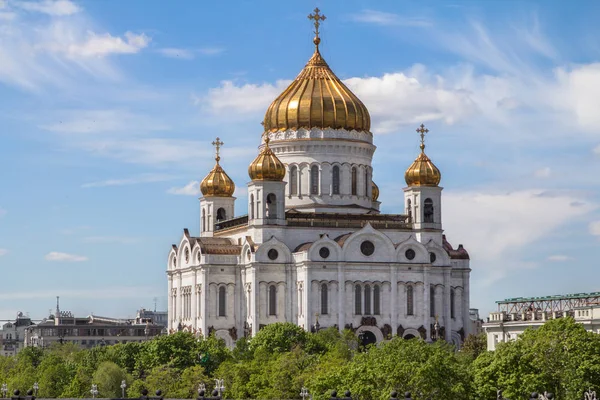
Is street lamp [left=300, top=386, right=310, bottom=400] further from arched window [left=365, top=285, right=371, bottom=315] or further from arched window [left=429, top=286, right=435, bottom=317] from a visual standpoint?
arched window [left=429, top=286, right=435, bottom=317]

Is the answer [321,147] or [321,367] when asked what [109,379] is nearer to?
[321,367]

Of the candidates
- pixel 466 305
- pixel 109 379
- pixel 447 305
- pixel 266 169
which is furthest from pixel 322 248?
pixel 109 379

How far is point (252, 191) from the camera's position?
396 ft

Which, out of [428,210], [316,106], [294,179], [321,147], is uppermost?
[316,106]

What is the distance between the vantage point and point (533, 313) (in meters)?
111

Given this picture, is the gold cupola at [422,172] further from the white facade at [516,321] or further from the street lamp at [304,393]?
the street lamp at [304,393]

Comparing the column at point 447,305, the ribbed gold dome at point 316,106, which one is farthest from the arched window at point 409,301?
the ribbed gold dome at point 316,106

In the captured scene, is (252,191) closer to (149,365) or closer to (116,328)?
(149,365)

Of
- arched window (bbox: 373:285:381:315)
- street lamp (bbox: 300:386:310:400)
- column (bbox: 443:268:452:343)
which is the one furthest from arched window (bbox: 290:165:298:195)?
street lamp (bbox: 300:386:310:400)

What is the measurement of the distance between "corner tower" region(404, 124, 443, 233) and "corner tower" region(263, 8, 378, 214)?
11.3 ft

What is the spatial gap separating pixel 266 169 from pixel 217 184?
470 inches

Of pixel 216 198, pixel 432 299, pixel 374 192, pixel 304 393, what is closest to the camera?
pixel 304 393

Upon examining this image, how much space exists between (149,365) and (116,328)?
8894 cm

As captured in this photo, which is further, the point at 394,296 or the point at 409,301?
the point at 409,301
